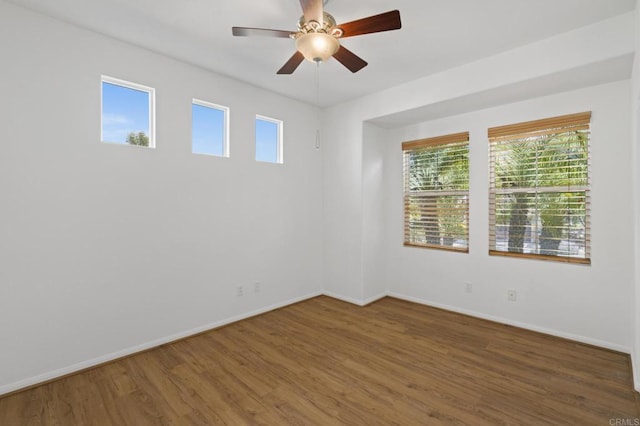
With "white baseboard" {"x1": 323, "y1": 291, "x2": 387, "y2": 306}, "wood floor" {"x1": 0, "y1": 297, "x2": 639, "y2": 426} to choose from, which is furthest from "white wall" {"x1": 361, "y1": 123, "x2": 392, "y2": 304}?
"wood floor" {"x1": 0, "y1": 297, "x2": 639, "y2": 426}

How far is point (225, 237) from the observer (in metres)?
3.58

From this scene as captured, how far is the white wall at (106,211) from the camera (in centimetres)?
233

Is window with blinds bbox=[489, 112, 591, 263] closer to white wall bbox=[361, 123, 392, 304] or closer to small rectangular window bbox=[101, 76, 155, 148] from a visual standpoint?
white wall bbox=[361, 123, 392, 304]

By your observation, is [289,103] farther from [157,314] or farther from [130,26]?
[157,314]

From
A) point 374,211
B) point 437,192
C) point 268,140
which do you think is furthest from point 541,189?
point 268,140

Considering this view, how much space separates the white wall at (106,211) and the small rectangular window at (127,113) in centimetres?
10

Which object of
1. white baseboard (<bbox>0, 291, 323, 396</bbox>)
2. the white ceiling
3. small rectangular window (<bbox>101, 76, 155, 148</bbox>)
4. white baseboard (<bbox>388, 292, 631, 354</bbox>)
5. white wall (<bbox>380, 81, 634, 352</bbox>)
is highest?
the white ceiling

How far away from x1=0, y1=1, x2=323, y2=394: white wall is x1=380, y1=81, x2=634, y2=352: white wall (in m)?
2.33

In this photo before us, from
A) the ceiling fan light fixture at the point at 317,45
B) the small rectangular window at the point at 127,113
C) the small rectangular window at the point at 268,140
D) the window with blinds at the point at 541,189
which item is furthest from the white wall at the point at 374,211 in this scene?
the small rectangular window at the point at 127,113

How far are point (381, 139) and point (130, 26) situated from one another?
323cm

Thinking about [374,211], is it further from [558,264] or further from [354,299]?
[558,264]

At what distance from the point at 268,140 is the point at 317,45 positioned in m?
2.16

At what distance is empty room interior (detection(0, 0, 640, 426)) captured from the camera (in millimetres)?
2266

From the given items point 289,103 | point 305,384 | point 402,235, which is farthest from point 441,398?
point 289,103
